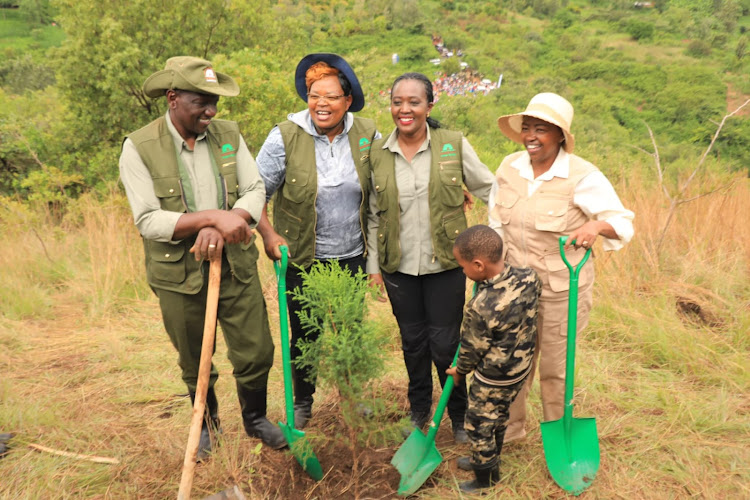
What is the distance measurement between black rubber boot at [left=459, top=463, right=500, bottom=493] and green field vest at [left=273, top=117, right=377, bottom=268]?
1.38 m

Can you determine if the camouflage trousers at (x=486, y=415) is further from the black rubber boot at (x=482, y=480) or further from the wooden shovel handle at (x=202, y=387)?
the wooden shovel handle at (x=202, y=387)

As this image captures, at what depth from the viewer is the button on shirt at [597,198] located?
8.34ft

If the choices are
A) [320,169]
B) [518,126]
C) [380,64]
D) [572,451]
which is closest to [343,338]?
[320,169]

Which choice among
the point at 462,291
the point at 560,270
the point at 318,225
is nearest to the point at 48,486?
the point at 318,225

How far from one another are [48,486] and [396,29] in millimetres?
53408

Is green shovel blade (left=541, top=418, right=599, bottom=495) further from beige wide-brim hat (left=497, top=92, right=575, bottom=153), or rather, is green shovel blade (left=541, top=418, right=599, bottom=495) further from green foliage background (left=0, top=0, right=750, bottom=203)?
green foliage background (left=0, top=0, right=750, bottom=203)

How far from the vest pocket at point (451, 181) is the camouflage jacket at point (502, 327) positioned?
543mm

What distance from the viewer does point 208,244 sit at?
7.89ft

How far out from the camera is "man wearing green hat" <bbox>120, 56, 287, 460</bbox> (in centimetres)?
248

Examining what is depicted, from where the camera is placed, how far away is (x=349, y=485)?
2.70 m

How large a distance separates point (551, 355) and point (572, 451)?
50 cm

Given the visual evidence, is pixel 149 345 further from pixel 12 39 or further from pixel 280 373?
pixel 12 39

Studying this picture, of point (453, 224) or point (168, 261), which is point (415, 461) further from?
point (168, 261)

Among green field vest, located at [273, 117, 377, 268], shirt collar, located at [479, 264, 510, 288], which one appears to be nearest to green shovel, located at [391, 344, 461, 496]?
shirt collar, located at [479, 264, 510, 288]
